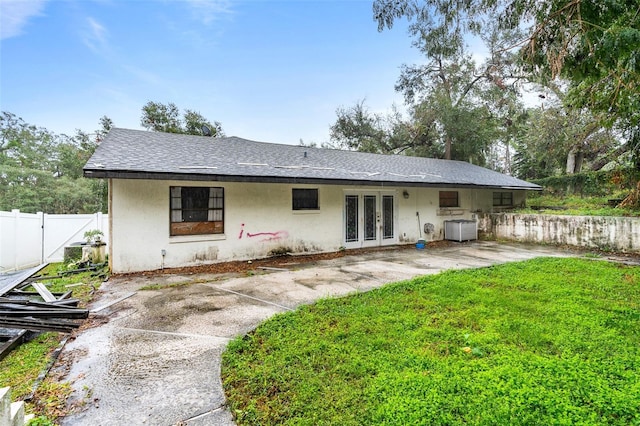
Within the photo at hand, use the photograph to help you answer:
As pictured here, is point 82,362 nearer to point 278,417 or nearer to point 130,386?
point 130,386

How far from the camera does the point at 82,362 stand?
2.94m

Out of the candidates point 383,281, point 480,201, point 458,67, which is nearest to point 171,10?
point 383,281

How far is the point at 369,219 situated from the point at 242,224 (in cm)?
455

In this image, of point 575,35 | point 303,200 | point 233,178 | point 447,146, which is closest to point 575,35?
point 575,35

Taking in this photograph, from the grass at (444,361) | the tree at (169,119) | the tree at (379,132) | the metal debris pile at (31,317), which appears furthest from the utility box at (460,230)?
the tree at (169,119)

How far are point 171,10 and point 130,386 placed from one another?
1133cm

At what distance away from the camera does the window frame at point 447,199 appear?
40.9 feet

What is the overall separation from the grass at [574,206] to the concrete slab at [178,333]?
225 inches

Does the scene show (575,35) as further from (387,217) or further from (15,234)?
(15,234)

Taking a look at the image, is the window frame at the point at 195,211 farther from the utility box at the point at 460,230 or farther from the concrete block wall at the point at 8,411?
the utility box at the point at 460,230

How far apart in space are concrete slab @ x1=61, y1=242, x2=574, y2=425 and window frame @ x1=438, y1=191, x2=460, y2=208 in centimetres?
480

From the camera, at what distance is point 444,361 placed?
111 inches

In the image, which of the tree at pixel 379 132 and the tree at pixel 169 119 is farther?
the tree at pixel 379 132

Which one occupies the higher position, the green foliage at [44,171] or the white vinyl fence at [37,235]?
the green foliage at [44,171]
